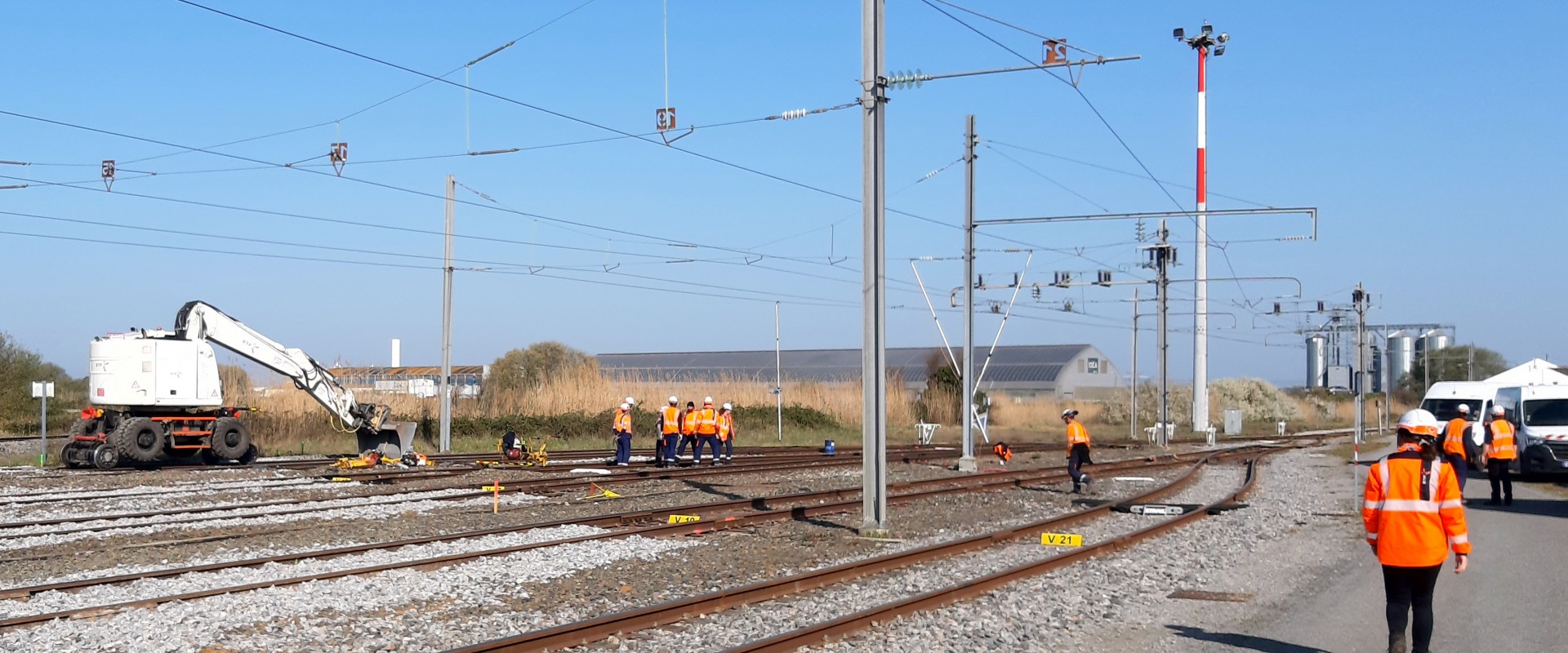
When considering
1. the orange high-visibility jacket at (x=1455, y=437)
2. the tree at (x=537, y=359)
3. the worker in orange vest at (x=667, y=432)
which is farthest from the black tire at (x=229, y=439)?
the tree at (x=537, y=359)

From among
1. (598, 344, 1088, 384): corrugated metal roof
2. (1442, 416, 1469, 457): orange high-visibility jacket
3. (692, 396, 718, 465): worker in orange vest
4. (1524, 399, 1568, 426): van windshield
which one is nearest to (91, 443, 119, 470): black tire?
(692, 396, 718, 465): worker in orange vest

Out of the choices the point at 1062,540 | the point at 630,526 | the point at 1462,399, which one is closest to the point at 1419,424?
the point at 1062,540

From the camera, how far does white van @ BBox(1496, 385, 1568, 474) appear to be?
84.7 feet

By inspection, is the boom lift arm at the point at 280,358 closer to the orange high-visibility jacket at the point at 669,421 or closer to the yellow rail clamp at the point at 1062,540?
the orange high-visibility jacket at the point at 669,421

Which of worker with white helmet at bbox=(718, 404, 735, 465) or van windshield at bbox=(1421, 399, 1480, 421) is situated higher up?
van windshield at bbox=(1421, 399, 1480, 421)

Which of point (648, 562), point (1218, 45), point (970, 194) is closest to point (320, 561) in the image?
point (648, 562)

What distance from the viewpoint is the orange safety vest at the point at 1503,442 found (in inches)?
796

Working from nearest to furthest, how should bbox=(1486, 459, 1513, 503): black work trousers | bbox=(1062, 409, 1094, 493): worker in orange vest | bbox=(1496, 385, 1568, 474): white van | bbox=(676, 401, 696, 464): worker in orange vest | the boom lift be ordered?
bbox=(1486, 459, 1513, 503): black work trousers < bbox=(1062, 409, 1094, 493): worker in orange vest < bbox=(1496, 385, 1568, 474): white van < the boom lift < bbox=(676, 401, 696, 464): worker in orange vest

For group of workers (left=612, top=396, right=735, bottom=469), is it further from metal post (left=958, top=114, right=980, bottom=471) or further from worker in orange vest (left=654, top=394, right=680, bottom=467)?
metal post (left=958, top=114, right=980, bottom=471)

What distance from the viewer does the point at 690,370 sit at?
9069 centimetres

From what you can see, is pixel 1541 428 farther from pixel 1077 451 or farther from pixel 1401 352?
pixel 1401 352

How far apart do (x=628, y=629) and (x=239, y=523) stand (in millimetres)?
9534

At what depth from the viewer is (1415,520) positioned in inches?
315

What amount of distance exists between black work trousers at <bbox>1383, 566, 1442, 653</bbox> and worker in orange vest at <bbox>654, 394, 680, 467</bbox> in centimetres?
2223
